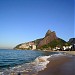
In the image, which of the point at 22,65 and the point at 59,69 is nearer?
the point at 59,69

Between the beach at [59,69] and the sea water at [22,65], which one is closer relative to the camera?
the beach at [59,69]

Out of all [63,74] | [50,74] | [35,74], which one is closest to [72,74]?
[63,74]

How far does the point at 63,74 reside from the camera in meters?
11.2

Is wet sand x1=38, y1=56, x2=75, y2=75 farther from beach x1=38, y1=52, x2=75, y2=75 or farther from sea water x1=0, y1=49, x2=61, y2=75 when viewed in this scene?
sea water x1=0, y1=49, x2=61, y2=75

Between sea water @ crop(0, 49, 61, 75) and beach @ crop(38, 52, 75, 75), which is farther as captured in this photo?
sea water @ crop(0, 49, 61, 75)

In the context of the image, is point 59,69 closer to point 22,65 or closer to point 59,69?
point 59,69

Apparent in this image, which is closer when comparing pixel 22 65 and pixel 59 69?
pixel 59 69

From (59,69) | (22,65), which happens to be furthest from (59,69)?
(22,65)

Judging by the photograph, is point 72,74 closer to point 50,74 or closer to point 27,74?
point 50,74

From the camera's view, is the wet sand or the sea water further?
the sea water

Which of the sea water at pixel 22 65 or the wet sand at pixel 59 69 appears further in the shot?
the sea water at pixel 22 65

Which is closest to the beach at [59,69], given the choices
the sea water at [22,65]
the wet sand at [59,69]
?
the wet sand at [59,69]

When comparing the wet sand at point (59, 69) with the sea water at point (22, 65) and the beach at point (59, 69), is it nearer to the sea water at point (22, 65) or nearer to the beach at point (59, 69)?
the beach at point (59, 69)

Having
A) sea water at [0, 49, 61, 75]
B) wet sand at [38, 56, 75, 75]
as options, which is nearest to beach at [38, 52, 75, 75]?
wet sand at [38, 56, 75, 75]
